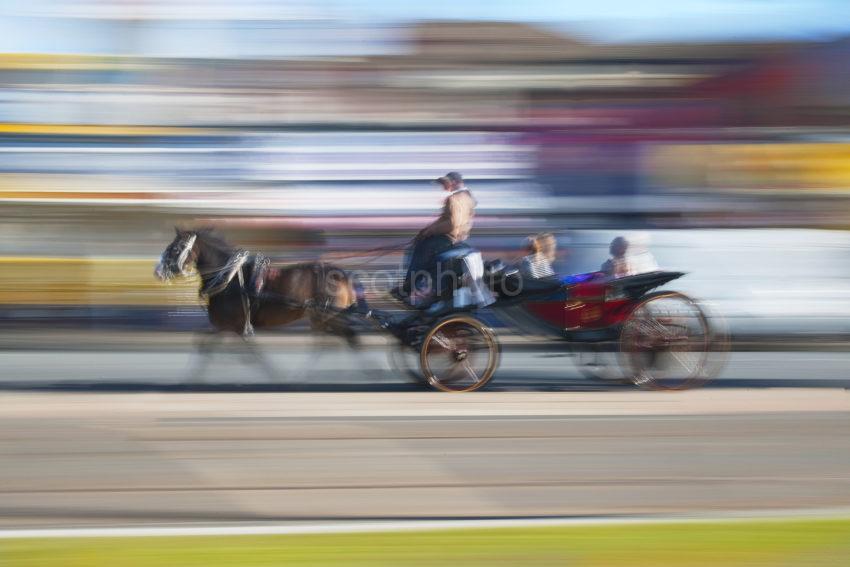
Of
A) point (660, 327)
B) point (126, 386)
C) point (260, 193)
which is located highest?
point (260, 193)

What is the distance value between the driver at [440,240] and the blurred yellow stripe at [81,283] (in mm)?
5483

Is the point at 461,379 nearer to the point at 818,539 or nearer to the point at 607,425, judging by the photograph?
the point at 607,425

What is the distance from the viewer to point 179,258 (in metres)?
A: 9.21

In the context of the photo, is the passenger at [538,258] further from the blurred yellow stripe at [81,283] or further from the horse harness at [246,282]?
the blurred yellow stripe at [81,283]

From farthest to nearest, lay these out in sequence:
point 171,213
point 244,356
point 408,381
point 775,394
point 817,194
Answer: point 171,213
point 817,194
point 244,356
point 408,381
point 775,394

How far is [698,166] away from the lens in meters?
13.6

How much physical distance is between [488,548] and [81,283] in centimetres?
1056

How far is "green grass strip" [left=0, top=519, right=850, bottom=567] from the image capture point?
401 cm

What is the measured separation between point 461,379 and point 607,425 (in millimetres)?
2079

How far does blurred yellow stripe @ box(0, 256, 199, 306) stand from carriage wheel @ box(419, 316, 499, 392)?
5623 millimetres

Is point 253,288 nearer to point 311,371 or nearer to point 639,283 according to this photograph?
point 311,371

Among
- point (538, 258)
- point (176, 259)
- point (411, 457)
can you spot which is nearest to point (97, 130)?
point (176, 259)

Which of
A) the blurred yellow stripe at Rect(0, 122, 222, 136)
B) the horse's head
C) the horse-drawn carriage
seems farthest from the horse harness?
the blurred yellow stripe at Rect(0, 122, 222, 136)

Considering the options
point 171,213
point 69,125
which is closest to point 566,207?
point 171,213
